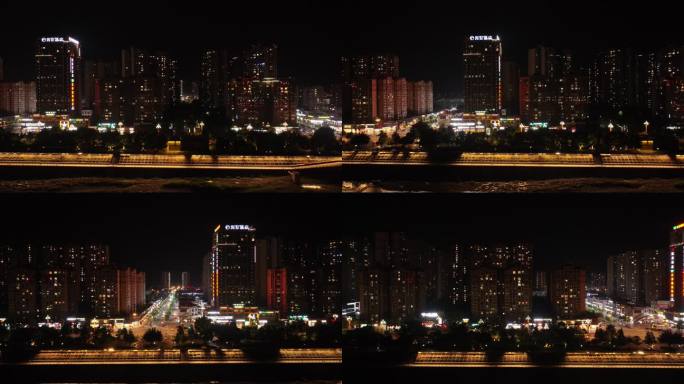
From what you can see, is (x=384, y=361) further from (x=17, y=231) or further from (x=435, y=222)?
(x=17, y=231)

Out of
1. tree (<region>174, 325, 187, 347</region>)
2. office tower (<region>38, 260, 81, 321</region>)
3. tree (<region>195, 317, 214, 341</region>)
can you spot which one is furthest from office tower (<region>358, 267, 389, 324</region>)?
office tower (<region>38, 260, 81, 321</region>)

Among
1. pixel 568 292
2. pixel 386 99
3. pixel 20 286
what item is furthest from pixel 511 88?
pixel 20 286

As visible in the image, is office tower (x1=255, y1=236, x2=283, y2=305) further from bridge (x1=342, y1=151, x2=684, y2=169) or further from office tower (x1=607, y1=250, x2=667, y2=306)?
Answer: office tower (x1=607, y1=250, x2=667, y2=306)

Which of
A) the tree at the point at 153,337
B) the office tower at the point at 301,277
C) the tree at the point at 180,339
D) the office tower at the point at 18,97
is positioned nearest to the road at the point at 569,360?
the office tower at the point at 301,277

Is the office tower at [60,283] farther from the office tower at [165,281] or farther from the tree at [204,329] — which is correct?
the tree at [204,329]

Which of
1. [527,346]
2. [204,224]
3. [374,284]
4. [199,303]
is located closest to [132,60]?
[204,224]

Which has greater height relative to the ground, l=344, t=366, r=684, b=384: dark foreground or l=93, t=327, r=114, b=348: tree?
l=93, t=327, r=114, b=348: tree

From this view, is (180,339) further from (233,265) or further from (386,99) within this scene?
(386,99)
